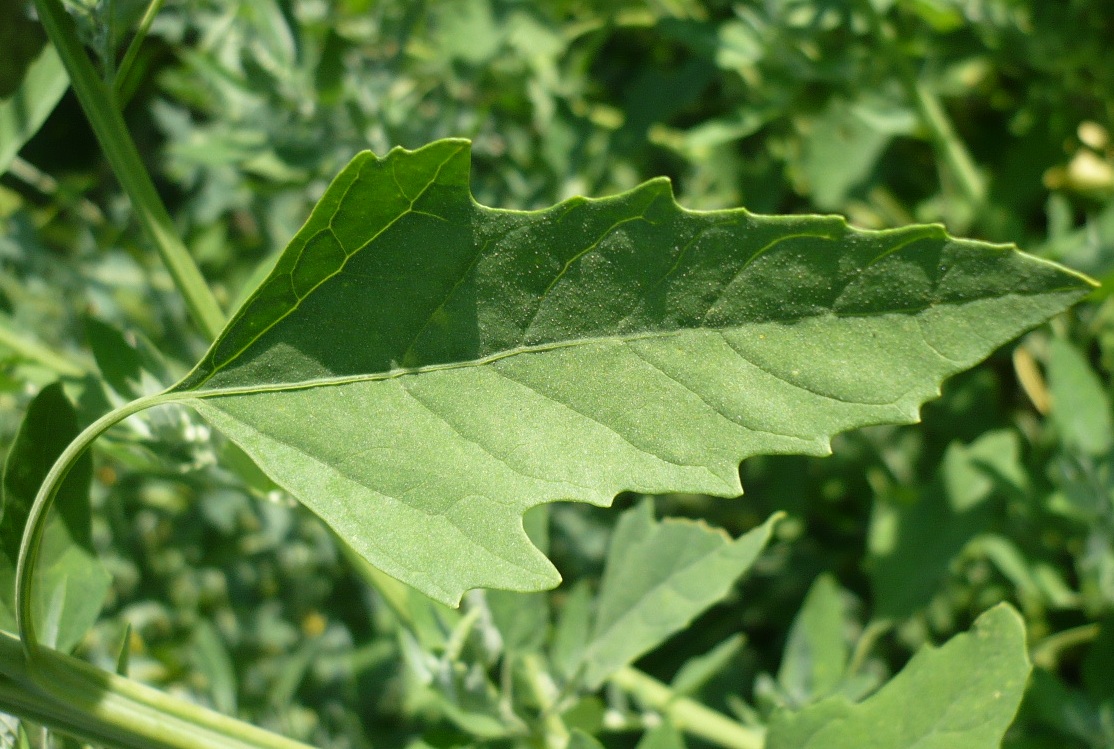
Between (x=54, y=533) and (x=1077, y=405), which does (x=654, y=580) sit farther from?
(x=1077, y=405)

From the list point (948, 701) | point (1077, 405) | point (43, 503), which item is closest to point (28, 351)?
point (43, 503)

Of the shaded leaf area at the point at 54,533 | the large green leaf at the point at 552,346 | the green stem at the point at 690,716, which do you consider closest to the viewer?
the large green leaf at the point at 552,346

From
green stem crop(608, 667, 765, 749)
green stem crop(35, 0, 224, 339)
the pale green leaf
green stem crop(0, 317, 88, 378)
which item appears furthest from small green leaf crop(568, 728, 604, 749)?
the pale green leaf

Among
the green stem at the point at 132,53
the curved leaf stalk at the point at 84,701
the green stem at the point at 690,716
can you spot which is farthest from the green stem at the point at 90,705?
the green stem at the point at 690,716

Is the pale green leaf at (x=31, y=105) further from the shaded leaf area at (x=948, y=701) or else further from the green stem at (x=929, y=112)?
the green stem at (x=929, y=112)

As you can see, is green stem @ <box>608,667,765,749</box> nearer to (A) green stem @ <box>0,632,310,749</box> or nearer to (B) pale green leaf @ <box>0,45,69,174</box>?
(A) green stem @ <box>0,632,310,749</box>

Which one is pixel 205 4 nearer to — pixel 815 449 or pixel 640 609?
pixel 640 609
